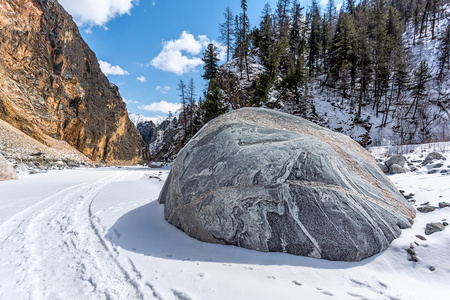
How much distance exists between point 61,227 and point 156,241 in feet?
6.39

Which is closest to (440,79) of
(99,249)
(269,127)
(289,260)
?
(269,127)

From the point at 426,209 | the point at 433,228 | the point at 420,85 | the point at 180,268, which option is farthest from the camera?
the point at 420,85

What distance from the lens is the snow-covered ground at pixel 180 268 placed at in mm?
2078

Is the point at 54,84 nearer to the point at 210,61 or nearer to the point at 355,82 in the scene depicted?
the point at 210,61

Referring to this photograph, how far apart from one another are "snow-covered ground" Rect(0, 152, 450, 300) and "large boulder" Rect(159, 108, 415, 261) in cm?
18

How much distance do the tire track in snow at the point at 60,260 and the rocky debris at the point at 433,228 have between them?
4.04 metres

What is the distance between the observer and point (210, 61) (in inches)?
1393

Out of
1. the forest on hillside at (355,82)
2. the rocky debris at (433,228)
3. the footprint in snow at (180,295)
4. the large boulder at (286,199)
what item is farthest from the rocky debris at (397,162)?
the forest on hillside at (355,82)

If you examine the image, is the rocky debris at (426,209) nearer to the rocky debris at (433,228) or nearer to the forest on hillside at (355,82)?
the rocky debris at (433,228)

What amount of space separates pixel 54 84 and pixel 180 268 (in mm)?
30182

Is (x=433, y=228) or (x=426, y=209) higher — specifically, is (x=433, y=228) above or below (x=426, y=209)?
below

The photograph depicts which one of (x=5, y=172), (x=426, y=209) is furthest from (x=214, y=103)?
(x=426, y=209)

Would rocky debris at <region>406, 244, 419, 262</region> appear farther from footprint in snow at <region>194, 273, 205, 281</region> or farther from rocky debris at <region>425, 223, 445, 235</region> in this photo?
footprint in snow at <region>194, 273, 205, 281</region>

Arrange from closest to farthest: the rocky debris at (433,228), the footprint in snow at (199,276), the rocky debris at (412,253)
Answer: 1. the footprint in snow at (199,276)
2. the rocky debris at (412,253)
3. the rocky debris at (433,228)
